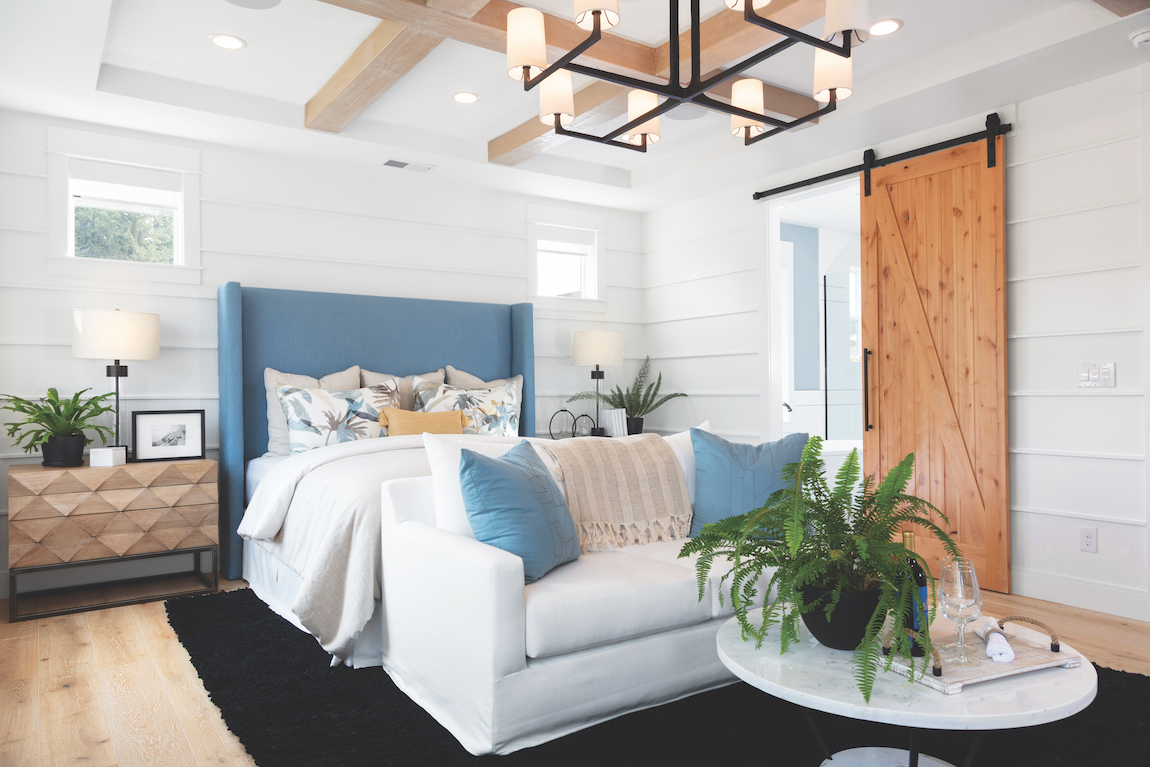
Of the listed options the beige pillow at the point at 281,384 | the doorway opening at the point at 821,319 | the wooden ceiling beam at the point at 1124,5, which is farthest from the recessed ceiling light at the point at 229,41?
the doorway opening at the point at 821,319

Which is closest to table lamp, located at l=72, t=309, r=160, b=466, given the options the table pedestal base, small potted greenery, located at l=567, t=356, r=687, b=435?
small potted greenery, located at l=567, t=356, r=687, b=435

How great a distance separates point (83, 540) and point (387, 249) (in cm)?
234

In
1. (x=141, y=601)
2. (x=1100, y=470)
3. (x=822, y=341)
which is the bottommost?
(x=141, y=601)

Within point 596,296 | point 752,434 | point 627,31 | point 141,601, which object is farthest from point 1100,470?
point 141,601

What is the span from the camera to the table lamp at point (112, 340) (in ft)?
11.5

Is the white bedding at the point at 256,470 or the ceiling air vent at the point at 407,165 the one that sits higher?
the ceiling air vent at the point at 407,165

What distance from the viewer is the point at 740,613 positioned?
5.69 feet

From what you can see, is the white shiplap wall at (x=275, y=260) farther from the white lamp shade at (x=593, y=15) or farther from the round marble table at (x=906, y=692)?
the round marble table at (x=906, y=692)

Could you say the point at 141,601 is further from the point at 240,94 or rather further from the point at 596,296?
the point at 596,296

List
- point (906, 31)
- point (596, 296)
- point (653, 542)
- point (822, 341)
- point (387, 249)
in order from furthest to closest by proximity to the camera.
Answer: point (822, 341) → point (596, 296) → point (387, 249) → point (906, 31) → point (653, 542)

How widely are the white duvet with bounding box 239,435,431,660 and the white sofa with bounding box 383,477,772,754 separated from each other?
108mm

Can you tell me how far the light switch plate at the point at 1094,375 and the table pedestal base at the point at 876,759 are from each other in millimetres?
2242

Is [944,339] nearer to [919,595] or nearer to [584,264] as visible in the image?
[919,595]

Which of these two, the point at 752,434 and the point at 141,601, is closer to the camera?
the point at 141,601
